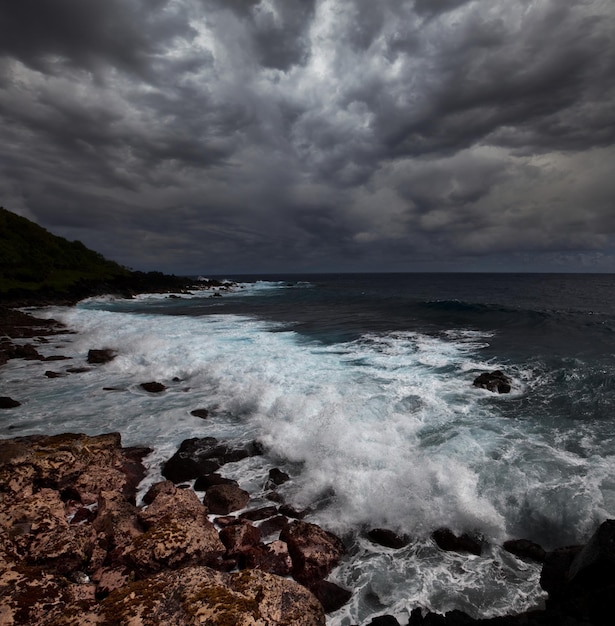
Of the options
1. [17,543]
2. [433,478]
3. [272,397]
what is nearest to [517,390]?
[433,478]

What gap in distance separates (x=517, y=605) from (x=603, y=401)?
1256 cm

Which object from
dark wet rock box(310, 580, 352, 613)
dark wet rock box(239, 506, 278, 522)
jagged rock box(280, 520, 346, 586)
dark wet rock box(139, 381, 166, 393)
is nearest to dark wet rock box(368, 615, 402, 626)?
dark wet rock box(310, 580, 352, 613)

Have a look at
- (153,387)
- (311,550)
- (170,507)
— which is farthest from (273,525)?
(153,387)

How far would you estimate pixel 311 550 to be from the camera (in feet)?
23.6

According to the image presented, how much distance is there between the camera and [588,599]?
190 inches

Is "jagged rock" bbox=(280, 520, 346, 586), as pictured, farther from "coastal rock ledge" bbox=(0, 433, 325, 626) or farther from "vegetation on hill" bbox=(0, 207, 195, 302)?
"vegetation on hill" bbox=(0, 207, 195, 302)

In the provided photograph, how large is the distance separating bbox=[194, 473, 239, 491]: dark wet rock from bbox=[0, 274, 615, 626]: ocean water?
17.9 inches

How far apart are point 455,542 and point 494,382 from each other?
11042 mm

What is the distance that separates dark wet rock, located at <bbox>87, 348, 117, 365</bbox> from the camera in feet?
75.7

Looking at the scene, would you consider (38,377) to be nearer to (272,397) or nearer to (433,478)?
(272,397)

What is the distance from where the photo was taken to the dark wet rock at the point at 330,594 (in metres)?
Answer: 6.43

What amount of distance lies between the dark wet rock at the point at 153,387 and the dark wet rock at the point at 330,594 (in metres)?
13.9

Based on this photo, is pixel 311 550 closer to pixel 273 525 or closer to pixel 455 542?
pixel 273 525

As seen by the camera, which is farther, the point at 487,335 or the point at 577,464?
the point at 487,335
